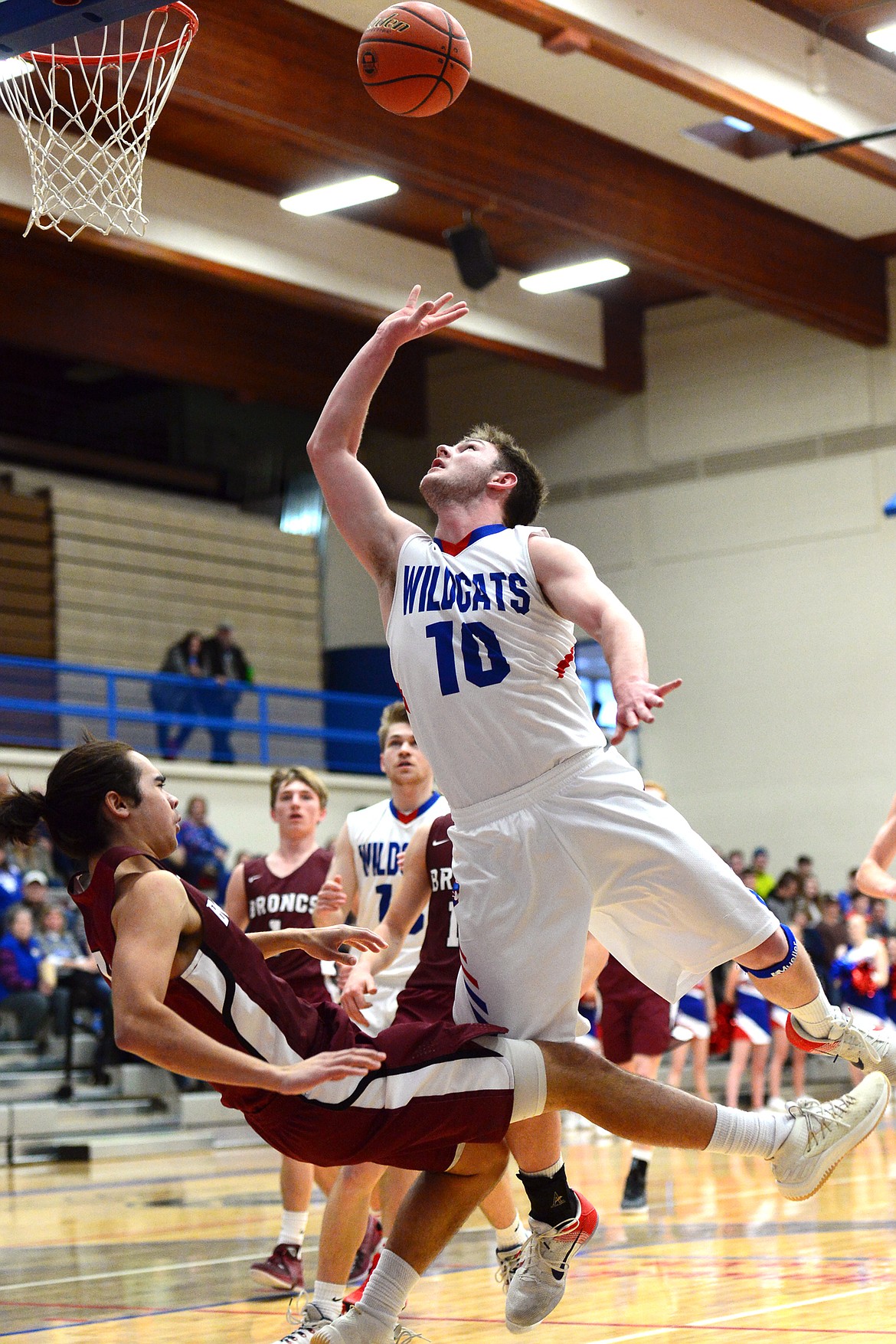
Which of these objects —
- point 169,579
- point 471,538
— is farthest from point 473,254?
point 471,538

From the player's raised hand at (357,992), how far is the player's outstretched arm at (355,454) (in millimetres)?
1292

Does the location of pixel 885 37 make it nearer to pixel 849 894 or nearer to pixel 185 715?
pixel 849 894

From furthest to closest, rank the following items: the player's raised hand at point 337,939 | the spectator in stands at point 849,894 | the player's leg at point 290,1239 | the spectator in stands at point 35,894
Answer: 1. the spectator in stands at point 849,894
2. the spectator in stands at point 35,894
3. the player's leg at point 290,1239
4. the player's raised hand at point 337,939

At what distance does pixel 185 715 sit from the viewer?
18.6m

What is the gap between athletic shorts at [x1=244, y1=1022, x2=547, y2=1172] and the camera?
3.82 metres

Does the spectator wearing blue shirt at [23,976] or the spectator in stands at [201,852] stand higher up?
the spectator in stands at [201,852]

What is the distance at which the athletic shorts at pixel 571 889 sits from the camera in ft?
13.4

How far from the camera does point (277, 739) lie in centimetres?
2008

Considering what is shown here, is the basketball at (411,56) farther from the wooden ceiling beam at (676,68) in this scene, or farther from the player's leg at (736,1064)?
the player's leg at (736,1064)

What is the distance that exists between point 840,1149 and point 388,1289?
48.0 inches

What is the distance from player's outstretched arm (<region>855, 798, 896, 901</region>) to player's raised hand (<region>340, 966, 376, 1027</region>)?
5.08ft

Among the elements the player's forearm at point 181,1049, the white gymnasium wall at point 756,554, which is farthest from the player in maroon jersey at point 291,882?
the white gymnasium wall at point 756,554

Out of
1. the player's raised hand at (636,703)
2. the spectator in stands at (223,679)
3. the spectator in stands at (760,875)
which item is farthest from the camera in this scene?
the spectator in stands at (760,875)

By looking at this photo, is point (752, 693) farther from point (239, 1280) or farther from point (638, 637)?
point (638, 637)
